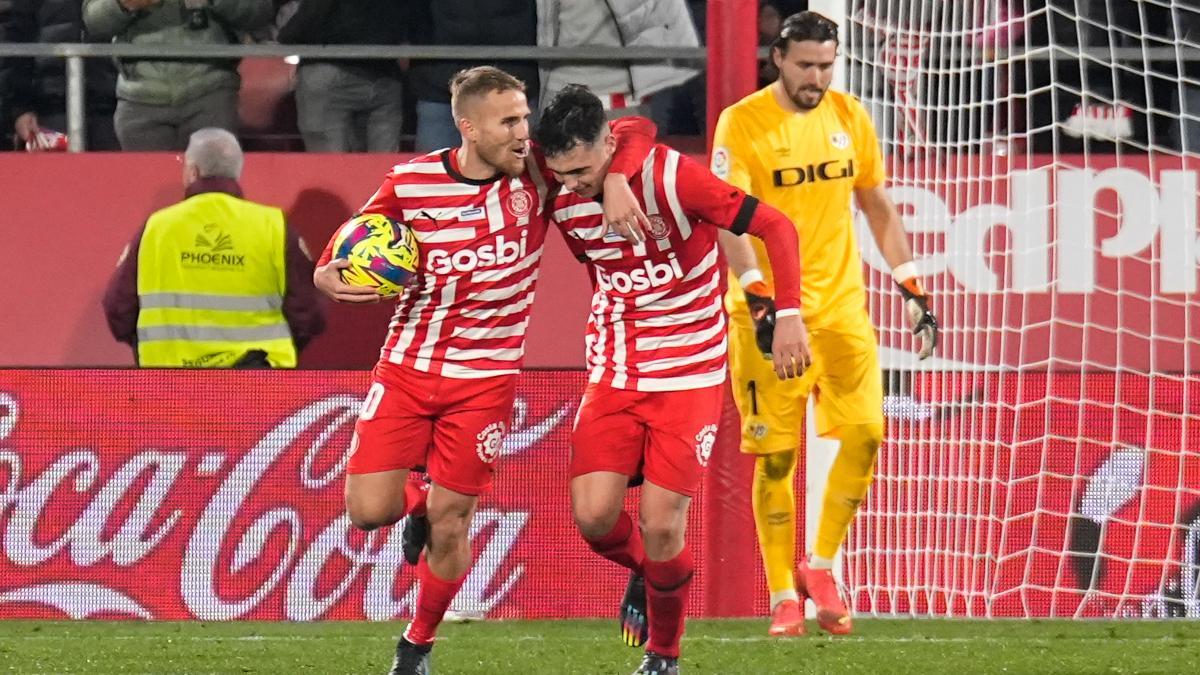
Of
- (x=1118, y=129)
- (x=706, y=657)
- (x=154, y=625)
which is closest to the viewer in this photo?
(x=706, y=657)

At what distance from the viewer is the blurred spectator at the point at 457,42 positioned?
8.43 meters

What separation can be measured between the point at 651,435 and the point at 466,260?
722 millimetres

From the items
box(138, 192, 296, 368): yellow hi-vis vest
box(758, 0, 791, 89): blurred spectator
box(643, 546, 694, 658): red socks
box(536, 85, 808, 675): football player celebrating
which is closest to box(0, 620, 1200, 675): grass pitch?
box(643, 546, 694, 658): red socks

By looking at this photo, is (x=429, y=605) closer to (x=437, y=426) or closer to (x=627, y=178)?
(x=437, y=426)

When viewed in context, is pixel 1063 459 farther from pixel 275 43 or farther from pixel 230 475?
pixel 275 43

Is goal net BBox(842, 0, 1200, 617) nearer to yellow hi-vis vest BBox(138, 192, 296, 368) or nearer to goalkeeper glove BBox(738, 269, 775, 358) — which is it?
goalkeeper glove BBox(738, 269, 775, 358)

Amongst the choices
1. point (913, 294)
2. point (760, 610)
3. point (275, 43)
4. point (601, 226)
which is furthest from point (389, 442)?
point (275, 43)

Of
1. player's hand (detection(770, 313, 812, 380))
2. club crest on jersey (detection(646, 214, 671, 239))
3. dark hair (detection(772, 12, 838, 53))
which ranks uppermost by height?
dark hair (detection(772, 12, 838, 53))

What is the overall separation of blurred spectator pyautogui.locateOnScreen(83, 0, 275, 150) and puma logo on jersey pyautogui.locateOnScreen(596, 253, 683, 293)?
146 inches

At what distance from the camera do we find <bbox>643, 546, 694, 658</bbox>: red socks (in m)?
5.22

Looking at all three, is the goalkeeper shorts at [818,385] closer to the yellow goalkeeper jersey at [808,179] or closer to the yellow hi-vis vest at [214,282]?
the yellow goalkeeper jersey at [808,179]

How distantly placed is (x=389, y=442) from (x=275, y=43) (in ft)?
12.3

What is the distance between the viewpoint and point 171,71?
850cm

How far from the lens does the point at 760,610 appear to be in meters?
7.30
